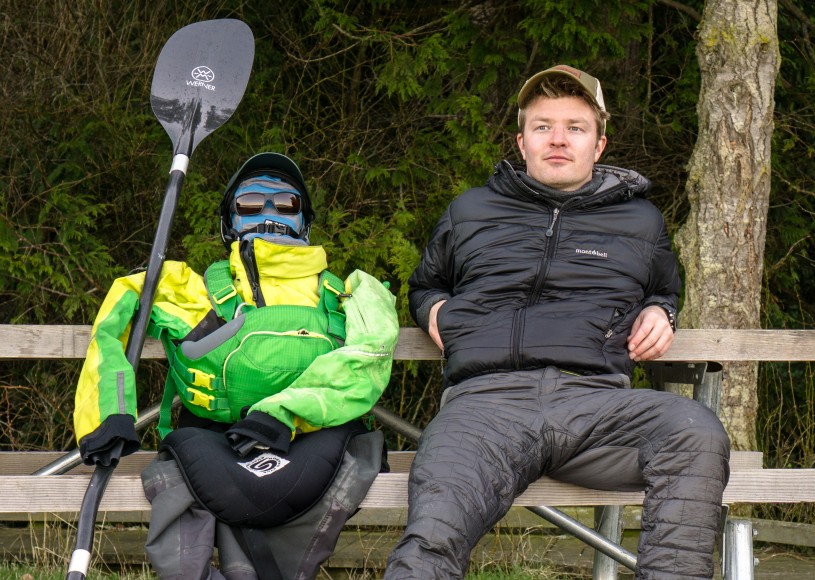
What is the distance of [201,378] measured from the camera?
313 cm

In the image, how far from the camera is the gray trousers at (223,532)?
8.96ft

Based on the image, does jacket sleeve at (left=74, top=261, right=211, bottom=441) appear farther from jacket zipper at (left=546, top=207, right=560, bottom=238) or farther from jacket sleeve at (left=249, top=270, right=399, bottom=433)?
jacket zipper at (left=546, top=207, right=560, bottom=238)

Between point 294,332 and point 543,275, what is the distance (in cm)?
74

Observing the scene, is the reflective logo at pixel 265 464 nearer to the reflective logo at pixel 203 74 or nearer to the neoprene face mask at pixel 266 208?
the neoprene face mask at pixel 266 208

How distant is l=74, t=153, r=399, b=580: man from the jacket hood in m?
0.50

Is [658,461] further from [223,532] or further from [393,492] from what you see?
[223,532]

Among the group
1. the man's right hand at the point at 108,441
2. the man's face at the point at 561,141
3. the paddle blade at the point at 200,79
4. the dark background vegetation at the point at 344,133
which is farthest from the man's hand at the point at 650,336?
the dark background vegetation at the point at 344,133

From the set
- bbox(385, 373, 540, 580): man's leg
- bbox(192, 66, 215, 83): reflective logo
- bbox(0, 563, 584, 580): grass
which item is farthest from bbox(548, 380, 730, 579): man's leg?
bbox(192, 66, 215, 83): reflective logo

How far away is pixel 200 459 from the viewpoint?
2814 mm

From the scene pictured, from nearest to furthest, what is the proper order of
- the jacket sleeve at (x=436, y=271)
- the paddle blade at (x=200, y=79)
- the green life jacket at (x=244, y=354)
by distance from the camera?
1. the green life jacket at (x=244, y=354)
2. the jacket sleeve at (x=436, y=271)
3. the paddle blade at (x=200, y=79)

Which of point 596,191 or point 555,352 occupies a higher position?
point 596,191

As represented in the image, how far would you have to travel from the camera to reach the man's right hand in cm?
280

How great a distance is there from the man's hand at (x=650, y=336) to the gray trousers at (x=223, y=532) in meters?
0.87

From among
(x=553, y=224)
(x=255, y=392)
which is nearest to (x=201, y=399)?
(x=255, y=392)
